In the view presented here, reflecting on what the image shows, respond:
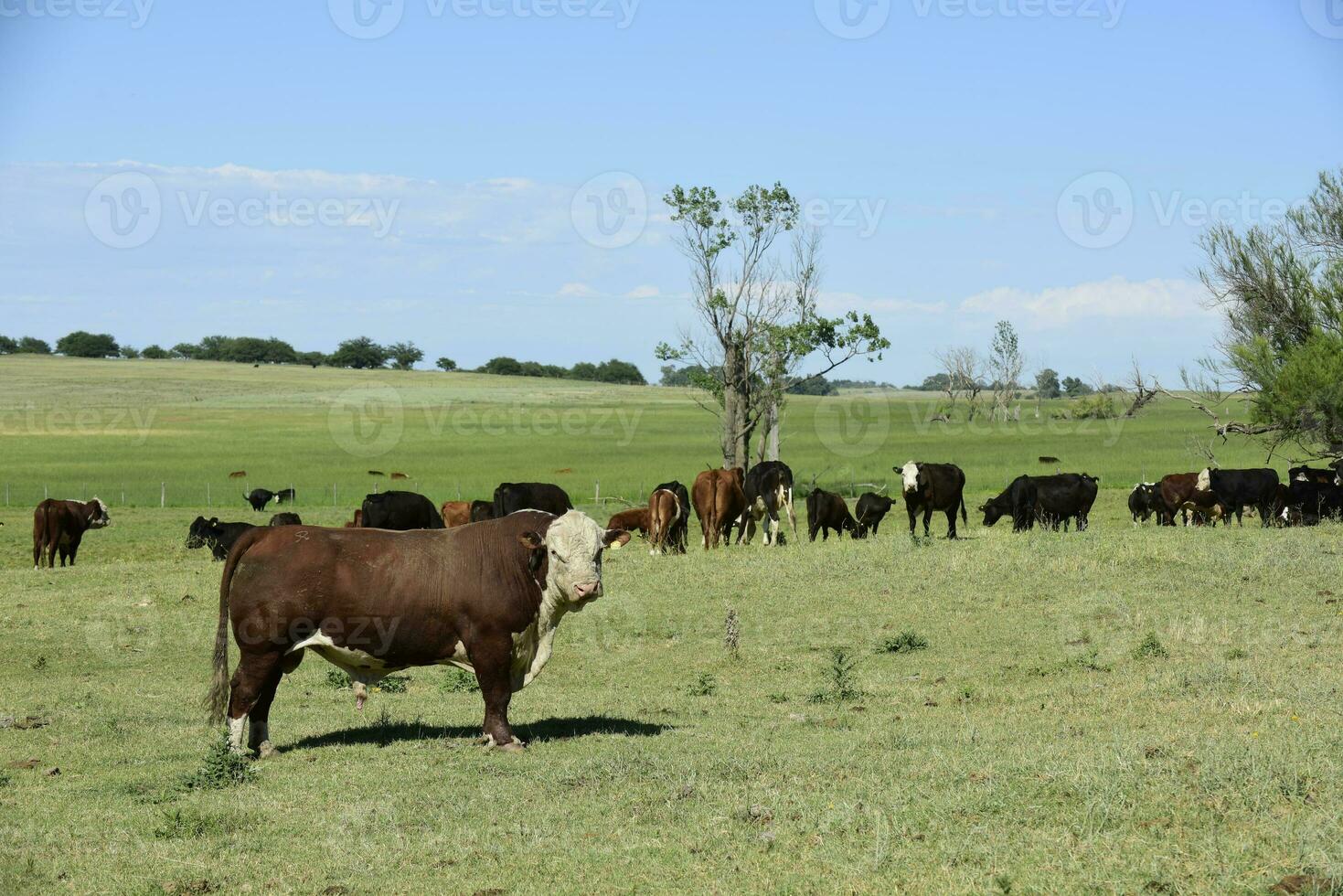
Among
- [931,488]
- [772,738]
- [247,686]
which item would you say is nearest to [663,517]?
[931,488]

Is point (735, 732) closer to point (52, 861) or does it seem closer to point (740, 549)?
point (52, 861)

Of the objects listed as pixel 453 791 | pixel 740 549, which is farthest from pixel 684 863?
pixel 740 549

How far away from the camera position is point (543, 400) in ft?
389

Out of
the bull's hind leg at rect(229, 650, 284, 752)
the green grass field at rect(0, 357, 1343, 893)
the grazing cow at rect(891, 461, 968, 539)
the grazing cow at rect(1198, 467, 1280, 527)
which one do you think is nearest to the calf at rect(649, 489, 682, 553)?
the green grass field at rect(0, 357, 1343, 893)

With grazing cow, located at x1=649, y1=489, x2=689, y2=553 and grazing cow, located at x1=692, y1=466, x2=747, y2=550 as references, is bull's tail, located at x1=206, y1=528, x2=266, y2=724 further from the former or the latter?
grazing cow, located at x1=692, y1=466, x2=747, y2=550

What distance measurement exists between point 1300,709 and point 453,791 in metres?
7.27

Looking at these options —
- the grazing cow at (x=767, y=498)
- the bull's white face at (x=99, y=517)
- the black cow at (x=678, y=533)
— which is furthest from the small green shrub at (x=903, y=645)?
the bull's white face at (x=99, y=517)

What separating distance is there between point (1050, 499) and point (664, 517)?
980 centimetres

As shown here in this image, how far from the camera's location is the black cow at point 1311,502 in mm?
29484

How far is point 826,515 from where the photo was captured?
31891 millimetres

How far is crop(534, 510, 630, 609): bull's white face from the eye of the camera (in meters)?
10.4

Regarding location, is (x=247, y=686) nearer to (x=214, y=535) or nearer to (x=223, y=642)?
(x=223, y=642)

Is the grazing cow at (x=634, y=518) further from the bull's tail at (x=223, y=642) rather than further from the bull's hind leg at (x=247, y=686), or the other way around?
the bull's hind leg at (x=247, y=686)

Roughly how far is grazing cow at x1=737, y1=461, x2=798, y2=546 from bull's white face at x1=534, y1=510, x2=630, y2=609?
1777 cm
